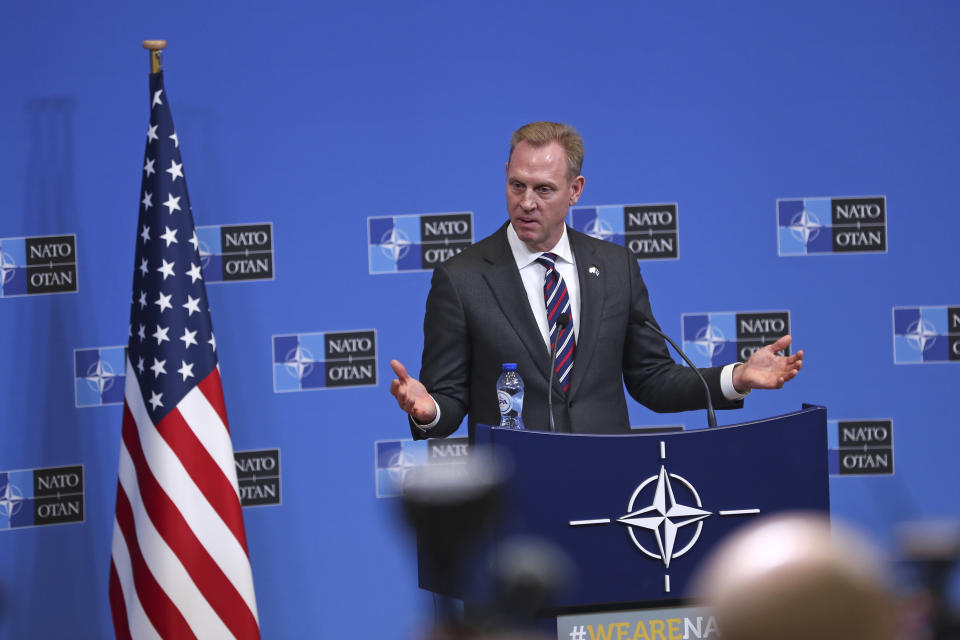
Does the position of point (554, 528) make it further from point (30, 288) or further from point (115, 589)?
point (30, 288)

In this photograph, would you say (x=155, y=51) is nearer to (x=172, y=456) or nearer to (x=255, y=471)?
(x=172, y=456)

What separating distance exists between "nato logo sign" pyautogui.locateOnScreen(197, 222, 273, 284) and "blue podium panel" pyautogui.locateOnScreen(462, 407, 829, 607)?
241 centimetres

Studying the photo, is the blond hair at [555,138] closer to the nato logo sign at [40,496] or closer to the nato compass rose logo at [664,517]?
the nato compass rose logo at [664,517]

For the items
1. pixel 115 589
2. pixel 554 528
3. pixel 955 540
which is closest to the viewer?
pixel 955 540

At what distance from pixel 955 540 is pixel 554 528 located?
1.74 meters

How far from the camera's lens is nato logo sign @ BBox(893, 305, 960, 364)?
4.39 metres

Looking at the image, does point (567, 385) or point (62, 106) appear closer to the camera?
point (567, 385)

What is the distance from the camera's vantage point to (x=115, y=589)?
3.71 m

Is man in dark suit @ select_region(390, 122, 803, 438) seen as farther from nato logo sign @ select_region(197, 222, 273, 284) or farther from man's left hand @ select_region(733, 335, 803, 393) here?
nato logo sign @ select_region(197, 222, 273, 284)

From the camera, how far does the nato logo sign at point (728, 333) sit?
14.2 feet

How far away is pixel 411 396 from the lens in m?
2.37

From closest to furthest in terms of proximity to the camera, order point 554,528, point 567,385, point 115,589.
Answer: point 554,528 → point 567,385 → point 115,589

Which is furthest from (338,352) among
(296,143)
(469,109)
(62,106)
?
Answer: (62,106)

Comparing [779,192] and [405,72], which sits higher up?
[405,72]
